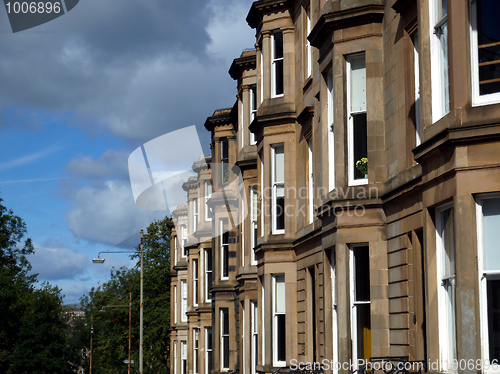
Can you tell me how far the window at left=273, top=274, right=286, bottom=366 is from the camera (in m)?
21.9

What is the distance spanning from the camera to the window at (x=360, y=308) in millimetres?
15000

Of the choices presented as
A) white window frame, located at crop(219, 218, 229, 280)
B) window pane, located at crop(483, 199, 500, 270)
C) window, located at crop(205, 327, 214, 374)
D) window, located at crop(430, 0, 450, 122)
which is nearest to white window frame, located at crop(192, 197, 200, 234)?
window, located at crop(205, 327, 214, 374)

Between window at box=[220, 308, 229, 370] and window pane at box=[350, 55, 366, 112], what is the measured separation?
65.7 ft

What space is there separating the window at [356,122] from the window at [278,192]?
7.12 m

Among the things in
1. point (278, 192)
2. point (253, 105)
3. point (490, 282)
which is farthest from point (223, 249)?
point (490, 282)

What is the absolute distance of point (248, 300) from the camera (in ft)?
89.9

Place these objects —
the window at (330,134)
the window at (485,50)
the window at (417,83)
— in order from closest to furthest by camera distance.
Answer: the window at (485,50), the window at (417,83), the window at (330,134)

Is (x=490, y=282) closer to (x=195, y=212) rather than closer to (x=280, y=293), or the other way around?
(x=280, y=293)

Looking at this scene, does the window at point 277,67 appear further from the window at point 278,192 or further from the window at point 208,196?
the window at point 208,196

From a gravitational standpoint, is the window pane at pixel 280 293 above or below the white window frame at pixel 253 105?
below

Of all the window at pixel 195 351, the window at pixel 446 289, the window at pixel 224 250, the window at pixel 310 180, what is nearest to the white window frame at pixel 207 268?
the window at pixel 195 351

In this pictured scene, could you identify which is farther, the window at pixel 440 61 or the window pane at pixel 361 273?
the window pane at pixel 361 273

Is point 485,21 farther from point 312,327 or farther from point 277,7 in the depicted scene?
point 277,7

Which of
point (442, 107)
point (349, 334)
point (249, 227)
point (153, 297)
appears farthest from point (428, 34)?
point (153, 297)
